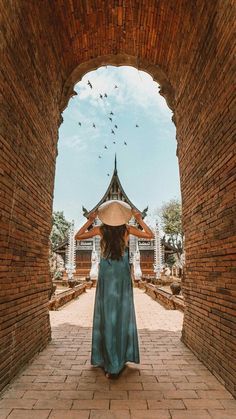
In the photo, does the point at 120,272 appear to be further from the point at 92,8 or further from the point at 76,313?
the point at 76,313

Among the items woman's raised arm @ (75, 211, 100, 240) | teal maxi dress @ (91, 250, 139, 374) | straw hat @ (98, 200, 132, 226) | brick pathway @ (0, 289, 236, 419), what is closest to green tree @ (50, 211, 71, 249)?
brick pathway @ (0, 289, 236, 419)

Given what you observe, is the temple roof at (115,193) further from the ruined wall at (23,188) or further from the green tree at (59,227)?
the ruined wall at (23,188)

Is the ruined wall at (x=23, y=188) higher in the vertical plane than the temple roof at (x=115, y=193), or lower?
lower

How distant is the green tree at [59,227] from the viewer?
159 ft

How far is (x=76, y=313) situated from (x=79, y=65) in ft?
22.6

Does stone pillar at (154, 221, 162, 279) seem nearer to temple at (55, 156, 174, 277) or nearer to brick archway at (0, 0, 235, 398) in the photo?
temple at (55, 156, 174, 277)

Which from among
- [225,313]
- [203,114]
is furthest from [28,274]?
[203,114]

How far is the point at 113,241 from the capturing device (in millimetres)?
3570

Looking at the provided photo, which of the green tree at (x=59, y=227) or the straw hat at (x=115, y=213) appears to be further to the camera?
the green tree at (x=59, y=227)

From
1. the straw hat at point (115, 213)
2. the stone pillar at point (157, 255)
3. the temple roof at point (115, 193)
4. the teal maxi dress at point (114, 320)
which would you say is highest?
the temple roof at point (115, 193)

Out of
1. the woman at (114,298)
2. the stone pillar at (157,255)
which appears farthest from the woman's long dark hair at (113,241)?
the stone pillar at (157,255)

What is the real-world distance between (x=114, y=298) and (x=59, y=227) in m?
48.6

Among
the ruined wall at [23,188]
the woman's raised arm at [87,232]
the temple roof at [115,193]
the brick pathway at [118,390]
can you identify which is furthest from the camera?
the temple roof at [115,193]

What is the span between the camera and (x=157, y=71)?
596cm
